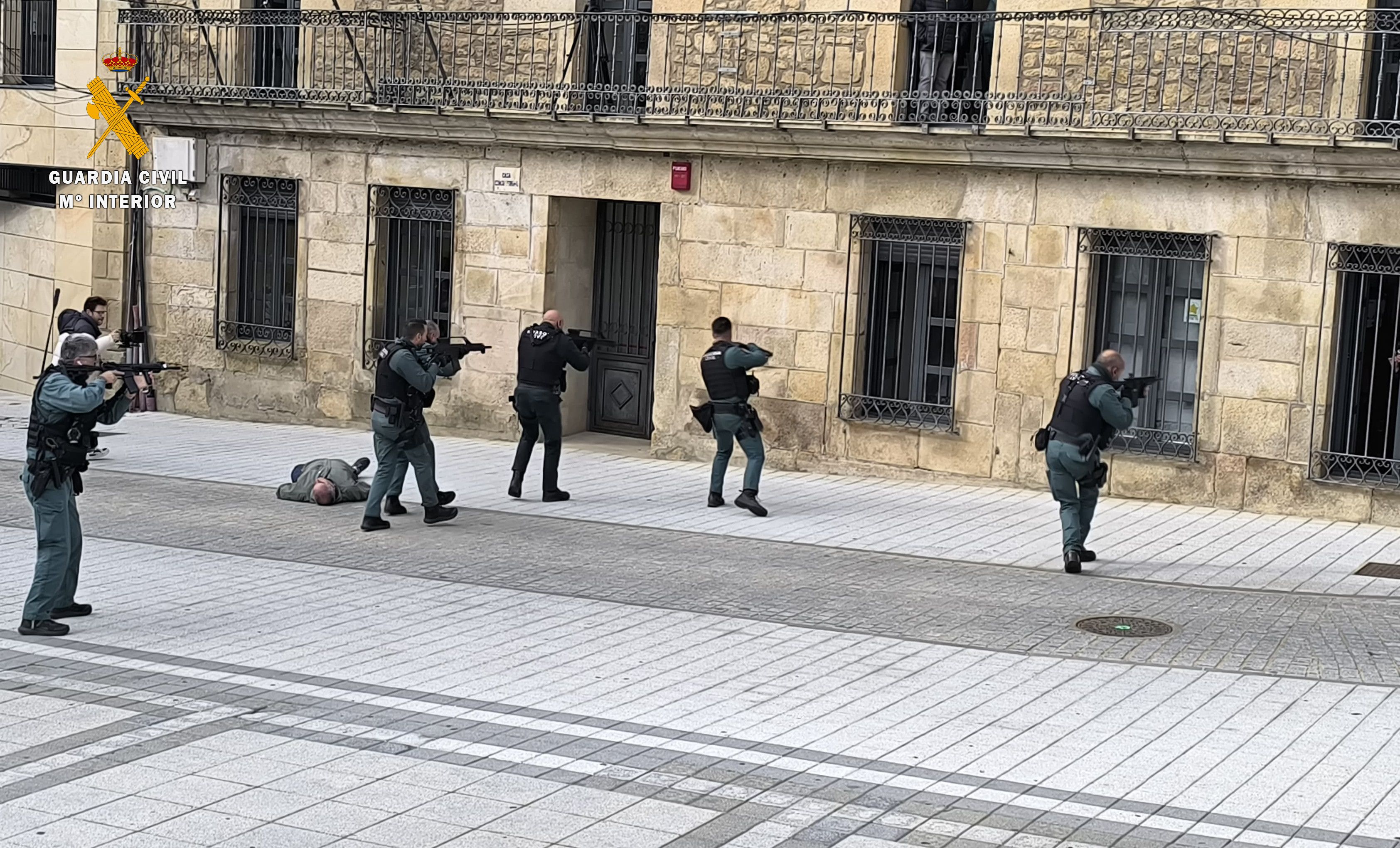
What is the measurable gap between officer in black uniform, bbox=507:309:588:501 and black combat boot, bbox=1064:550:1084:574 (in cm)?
447

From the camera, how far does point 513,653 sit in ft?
32.1

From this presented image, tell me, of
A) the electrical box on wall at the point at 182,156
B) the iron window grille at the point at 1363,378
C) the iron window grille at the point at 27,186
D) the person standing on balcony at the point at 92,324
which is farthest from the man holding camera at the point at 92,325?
the iron window grille at the point at 1363,378

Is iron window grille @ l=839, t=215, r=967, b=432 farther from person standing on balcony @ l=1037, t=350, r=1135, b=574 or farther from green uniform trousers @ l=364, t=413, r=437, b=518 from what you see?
green uniform trousers @ l=364, t=413, r=437, b=518

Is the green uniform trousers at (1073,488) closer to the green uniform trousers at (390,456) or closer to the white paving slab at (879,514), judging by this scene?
the white paving slab at (879,514)

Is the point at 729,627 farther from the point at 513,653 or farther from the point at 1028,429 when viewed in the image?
the point at 1028,429

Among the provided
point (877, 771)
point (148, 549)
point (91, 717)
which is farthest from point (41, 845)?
point (148, 549)

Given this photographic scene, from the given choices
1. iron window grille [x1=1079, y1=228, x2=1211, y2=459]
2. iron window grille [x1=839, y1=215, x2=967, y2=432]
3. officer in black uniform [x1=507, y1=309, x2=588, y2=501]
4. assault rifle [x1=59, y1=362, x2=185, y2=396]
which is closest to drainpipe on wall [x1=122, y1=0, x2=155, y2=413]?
officer in black uniform [x1=507, y1=309, x2=588, y2=501]

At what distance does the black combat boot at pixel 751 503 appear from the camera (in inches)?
591

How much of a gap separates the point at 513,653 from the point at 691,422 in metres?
8.53

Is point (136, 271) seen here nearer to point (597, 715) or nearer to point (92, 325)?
point (92, 325)

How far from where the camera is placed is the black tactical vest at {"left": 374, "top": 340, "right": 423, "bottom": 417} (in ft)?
44.4

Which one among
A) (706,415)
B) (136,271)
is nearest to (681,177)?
(706,415)

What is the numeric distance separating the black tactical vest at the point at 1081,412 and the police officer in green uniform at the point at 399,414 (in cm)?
464

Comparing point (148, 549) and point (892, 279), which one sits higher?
point (892, 279)
